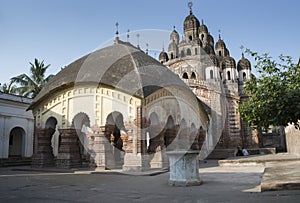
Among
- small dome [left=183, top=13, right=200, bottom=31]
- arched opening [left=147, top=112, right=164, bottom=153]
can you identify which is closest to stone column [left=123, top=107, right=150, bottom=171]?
arched opening [left=147, top=112, right=164, bottom=153]

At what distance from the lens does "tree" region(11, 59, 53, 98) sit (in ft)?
85.0

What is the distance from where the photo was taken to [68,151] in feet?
47.1

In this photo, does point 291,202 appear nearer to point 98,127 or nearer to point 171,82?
point 98,127

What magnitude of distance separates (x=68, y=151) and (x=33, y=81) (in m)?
14.5

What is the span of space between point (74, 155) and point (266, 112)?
1058 cm

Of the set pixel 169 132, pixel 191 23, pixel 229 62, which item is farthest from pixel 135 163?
pixel 191 23

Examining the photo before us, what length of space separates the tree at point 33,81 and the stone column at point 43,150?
1154 cm

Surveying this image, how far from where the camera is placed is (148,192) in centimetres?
709

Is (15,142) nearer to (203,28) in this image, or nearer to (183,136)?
(183,136)

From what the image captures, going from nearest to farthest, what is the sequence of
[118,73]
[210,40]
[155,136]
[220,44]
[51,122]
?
[118,73]
[155,136]
[51,122]
[220,44]
[210,40]

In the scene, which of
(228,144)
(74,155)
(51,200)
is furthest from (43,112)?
(228,144)

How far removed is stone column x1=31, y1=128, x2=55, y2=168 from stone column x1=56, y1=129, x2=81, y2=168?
1.12m

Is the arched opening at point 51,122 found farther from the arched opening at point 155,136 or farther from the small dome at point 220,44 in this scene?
the small dome at point 220,44

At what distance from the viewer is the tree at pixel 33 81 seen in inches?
1020
